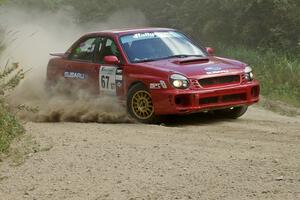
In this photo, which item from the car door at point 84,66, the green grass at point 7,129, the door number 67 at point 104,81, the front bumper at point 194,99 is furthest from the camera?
the car door at point 84,66

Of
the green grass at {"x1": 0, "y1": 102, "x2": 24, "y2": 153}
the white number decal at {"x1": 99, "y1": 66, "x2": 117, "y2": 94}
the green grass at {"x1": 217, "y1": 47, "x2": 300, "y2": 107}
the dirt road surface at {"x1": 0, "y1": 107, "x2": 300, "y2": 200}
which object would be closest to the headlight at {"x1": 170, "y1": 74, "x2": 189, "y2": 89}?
the dirt road surface at {"x1": 0, "y1": 107, "x2": 300, "y2": 200}

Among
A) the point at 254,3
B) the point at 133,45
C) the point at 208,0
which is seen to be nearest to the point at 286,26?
the point at 254,3

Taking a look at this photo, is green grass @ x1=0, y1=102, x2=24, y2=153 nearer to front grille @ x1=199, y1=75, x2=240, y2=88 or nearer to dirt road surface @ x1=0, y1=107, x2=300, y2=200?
dirt road surface @ x1=0, y1=107, x2=300, y2=200

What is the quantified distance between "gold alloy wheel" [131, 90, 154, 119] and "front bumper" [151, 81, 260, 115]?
183mm

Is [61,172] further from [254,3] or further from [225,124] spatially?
[254,3]

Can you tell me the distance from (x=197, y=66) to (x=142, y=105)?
1.04 meters

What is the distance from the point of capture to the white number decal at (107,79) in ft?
36.7

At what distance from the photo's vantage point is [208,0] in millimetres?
24375

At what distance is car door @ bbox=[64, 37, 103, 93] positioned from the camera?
458 inches

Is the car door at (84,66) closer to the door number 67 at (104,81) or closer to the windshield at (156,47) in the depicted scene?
the door number 67 at (104,81)

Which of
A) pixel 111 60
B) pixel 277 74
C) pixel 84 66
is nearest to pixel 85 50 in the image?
pixel 84 66

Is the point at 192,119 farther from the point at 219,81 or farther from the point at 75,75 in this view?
the point at 75,75

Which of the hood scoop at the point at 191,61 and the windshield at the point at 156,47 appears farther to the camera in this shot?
the windshield at the point at 156,47

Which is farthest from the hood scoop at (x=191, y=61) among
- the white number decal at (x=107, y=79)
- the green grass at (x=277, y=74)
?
the green grass at (x=277, y=74)
